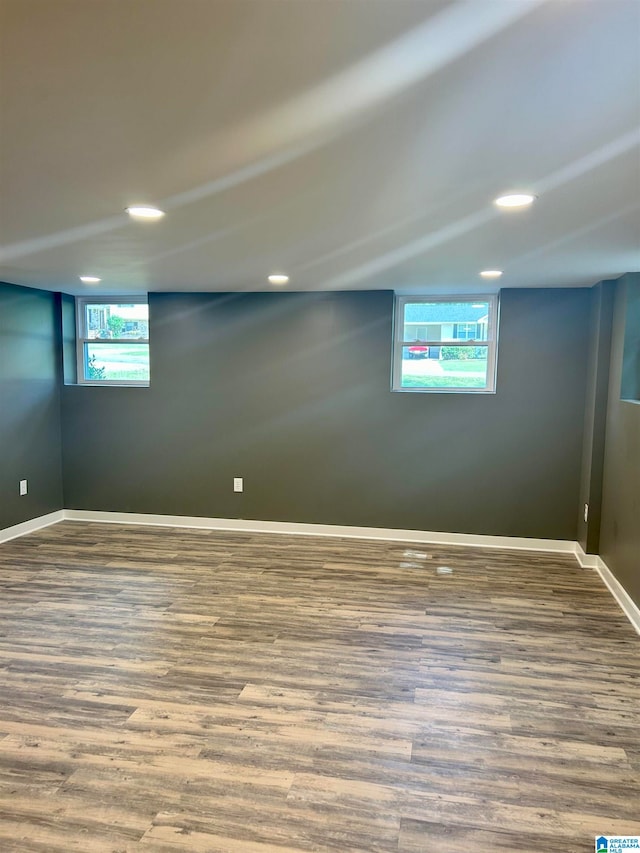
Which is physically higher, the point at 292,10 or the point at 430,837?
the point at 292,10

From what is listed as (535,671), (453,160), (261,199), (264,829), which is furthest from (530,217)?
(264,829)

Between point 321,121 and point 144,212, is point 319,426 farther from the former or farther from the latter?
point 321,121

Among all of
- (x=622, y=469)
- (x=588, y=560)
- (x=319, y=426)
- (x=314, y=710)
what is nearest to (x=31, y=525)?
(x=319, y=426)

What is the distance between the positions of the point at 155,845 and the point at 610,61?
7.85ft

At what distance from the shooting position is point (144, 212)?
228cm

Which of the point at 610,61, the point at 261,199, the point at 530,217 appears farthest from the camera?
the point at 530,217

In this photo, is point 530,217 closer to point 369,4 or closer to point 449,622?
point 369,4

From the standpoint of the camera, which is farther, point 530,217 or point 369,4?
point 530,217

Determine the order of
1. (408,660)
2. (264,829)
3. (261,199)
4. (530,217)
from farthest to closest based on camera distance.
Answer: (408,660), (530,217), (261,199), (264,829)

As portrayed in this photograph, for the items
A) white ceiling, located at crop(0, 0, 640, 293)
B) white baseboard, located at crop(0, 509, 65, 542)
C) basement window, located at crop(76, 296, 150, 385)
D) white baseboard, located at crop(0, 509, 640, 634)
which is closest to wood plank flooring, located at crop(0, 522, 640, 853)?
white baseboard, located at crop(0, 509, 640, 634)

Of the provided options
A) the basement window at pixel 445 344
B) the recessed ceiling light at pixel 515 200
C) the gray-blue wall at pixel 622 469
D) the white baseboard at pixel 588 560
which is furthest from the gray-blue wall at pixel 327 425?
the recessed ceiling light at pixel 515 200

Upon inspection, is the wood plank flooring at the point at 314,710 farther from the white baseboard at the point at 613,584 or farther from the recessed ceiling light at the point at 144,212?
the recessed ceiling light at the point at 144,212

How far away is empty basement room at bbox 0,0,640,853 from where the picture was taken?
123 cm

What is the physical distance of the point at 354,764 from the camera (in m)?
2.09
